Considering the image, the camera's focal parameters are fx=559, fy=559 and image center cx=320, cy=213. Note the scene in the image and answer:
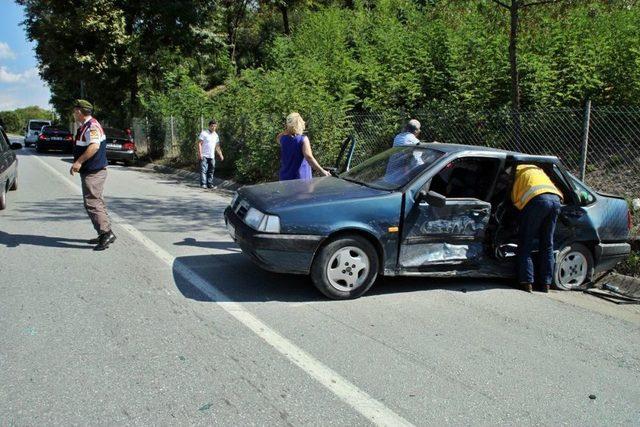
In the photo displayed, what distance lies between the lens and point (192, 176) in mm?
17203

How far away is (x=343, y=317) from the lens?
4.82 m

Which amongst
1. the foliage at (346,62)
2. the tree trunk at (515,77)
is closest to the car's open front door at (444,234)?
the tree trunk at (515,77)

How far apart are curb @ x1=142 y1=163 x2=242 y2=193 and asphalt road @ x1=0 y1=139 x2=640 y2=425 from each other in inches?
297

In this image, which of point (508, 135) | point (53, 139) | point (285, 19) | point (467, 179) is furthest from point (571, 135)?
point (53, 139)

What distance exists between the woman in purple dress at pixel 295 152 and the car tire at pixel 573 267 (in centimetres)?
284

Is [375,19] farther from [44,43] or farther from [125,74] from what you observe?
[44,43]

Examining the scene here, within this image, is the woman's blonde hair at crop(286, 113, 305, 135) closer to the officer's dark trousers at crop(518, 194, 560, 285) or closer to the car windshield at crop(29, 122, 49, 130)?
the officer's dark trousers at crop(518, 194, 560, 285)

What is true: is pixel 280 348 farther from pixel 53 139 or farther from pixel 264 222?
pixel 53 139

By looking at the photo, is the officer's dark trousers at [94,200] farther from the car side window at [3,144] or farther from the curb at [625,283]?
the curb at [625,283]

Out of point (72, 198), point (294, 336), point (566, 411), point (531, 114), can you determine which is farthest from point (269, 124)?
point (566, 411)

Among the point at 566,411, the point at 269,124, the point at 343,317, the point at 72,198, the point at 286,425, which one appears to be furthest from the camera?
the point at 269,124

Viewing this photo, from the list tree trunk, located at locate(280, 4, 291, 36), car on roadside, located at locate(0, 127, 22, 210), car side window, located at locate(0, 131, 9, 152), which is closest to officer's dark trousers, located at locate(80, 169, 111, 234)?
car on roadside, located at locate(0, 127, 22, 210)

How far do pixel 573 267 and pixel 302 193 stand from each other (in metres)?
3.20

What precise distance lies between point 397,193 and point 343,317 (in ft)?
4.43
